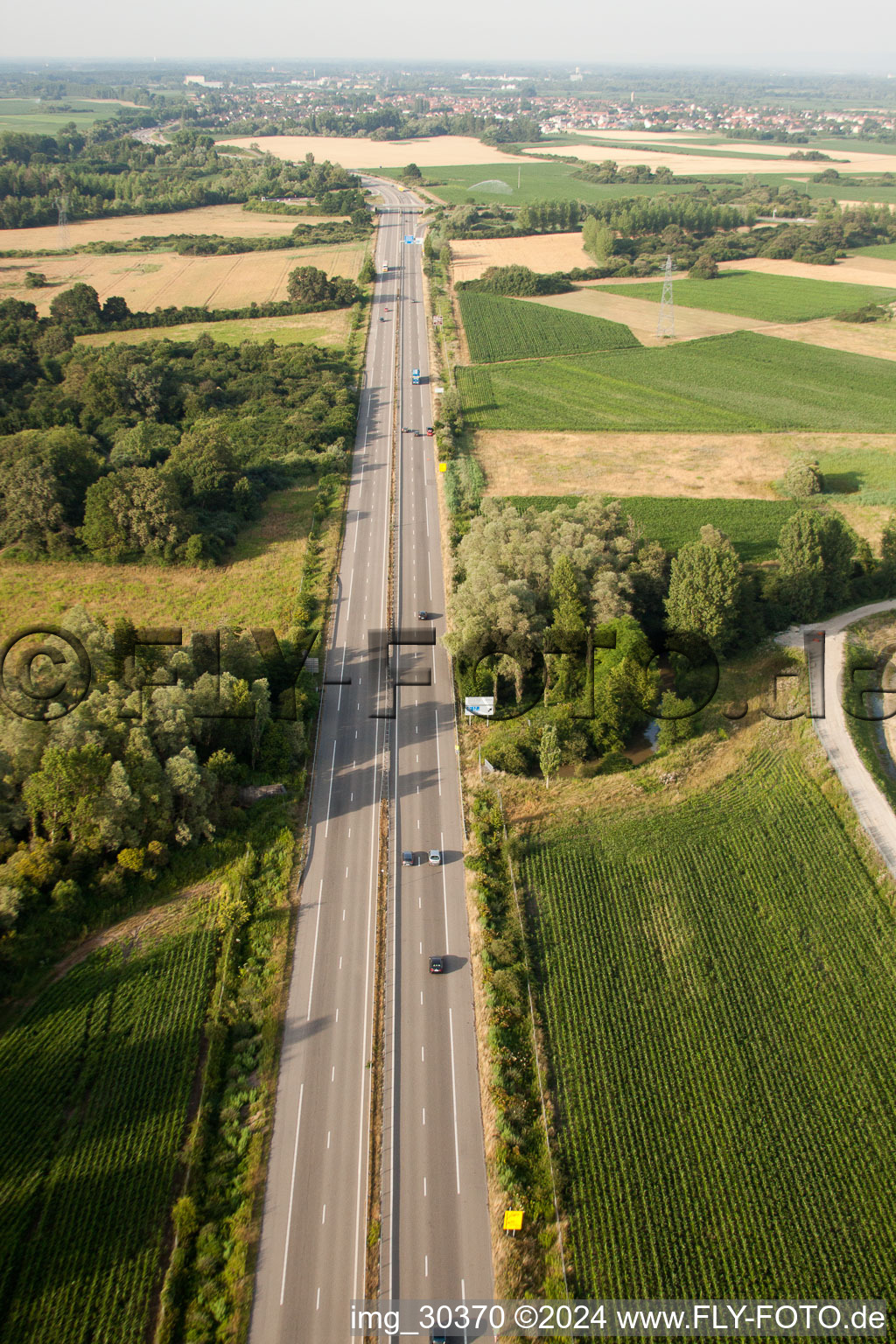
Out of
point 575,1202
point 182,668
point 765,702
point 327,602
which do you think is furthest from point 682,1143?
point 327,602

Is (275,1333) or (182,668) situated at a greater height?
(182,668)

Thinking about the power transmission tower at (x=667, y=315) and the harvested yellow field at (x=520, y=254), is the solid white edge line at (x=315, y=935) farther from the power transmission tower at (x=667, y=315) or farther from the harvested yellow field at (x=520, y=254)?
the harvested yellow field at (x=520, y=254)

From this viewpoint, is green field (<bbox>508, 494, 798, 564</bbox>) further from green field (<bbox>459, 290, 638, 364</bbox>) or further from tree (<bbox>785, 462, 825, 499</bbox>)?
green field (<bbox>459, 290, 638, 364</bbox>)

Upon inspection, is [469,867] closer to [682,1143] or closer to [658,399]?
[682,1143]

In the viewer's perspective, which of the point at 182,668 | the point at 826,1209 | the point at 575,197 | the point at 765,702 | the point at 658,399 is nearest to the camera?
the point at 826,1209

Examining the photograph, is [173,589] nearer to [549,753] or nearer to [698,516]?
[549,753]

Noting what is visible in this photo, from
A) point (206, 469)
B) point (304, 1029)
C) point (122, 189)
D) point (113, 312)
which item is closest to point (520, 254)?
point (113, 312)

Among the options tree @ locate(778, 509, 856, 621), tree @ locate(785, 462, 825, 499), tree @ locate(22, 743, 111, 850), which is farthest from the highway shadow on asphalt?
tree @ locate(785, 462, 825, 499)
